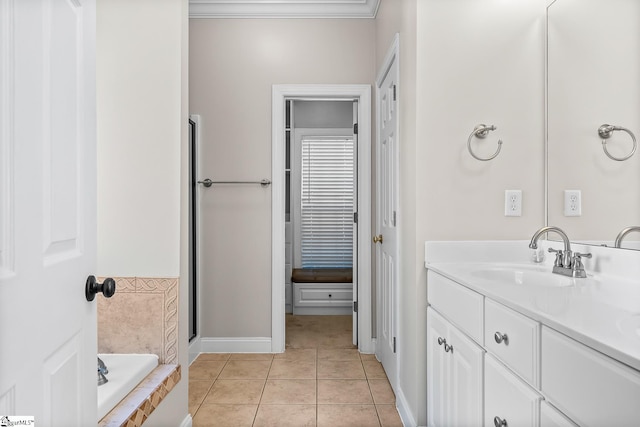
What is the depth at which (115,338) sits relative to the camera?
1.74 m

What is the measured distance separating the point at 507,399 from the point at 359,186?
2081 mm

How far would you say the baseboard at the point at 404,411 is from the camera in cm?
190

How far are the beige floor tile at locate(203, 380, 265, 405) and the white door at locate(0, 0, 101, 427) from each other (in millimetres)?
1381

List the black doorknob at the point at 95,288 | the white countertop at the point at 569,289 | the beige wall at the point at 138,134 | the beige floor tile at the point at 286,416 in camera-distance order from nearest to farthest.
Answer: the white countertop at the point at 569,289
the black doorknob at the point at 95,288
the beige wall at the point at 138,134
the beige floor tile at the point at 286,416

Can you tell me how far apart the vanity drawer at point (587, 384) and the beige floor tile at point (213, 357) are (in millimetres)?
2454

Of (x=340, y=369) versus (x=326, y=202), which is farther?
(x=326, y=202)

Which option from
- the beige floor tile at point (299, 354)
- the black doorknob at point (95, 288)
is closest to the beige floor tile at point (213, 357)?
the beige floor tile at point (299, 354)

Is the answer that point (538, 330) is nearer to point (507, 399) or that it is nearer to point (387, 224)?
point (507, 399)

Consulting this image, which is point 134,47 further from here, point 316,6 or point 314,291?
point 314,291

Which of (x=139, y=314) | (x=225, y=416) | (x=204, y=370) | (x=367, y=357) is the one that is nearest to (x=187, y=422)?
(x=225, y=416)

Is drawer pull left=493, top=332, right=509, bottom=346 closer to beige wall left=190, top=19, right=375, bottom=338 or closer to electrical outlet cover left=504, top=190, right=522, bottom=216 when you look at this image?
electrical outlet cover left=504, top=190, right=522, bottom=216

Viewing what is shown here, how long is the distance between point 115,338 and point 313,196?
3056 millimetres

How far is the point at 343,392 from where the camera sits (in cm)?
239

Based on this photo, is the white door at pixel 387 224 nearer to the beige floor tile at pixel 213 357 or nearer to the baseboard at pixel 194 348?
the beige floor tile at pixel 213 357
